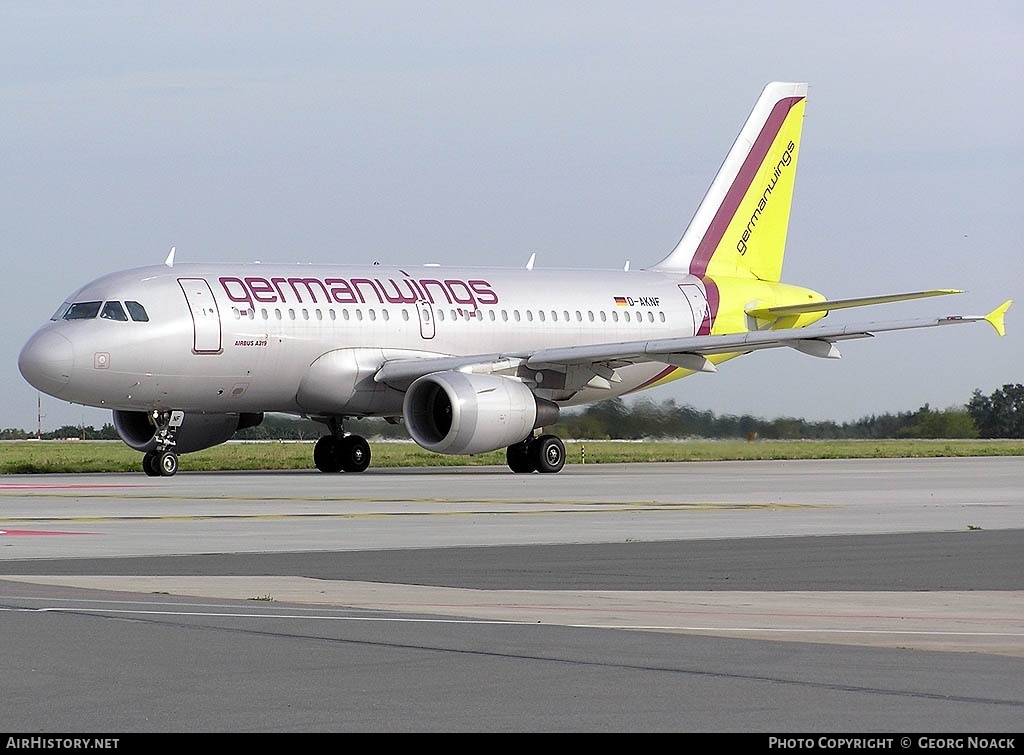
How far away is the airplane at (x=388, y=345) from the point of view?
122 feet

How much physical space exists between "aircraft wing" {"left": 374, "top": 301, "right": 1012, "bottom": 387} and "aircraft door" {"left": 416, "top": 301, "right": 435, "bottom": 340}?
116 cm

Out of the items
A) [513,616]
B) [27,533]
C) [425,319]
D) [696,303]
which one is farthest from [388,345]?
[513,616]

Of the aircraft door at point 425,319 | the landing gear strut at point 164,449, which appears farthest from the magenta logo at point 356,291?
the landing gear strut at point 164,449

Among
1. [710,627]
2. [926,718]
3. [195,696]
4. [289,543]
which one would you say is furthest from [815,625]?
[289,543]

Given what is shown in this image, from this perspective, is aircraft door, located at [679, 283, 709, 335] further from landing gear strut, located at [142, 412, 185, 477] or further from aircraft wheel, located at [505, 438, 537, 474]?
landing gear strut, located at [142, 412, 185, 477]

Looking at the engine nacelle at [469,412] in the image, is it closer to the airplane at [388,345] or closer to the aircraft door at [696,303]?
the airplane at [388,345]

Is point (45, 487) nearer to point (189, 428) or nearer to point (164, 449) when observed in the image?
point (164, 449)

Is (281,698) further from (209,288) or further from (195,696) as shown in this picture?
(209,288)

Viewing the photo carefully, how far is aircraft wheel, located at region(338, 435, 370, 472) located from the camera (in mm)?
42594

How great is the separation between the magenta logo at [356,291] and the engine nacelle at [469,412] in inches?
128

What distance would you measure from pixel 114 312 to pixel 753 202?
2031cm

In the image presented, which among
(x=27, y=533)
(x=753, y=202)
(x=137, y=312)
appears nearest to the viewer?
(x=27, y=533)

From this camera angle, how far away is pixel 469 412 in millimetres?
36812

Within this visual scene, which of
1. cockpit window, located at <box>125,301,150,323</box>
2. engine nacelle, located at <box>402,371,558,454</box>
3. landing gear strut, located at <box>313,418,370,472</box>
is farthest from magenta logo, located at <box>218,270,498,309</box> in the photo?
landing gear strut, located at <box>313,418,370,472</box>
